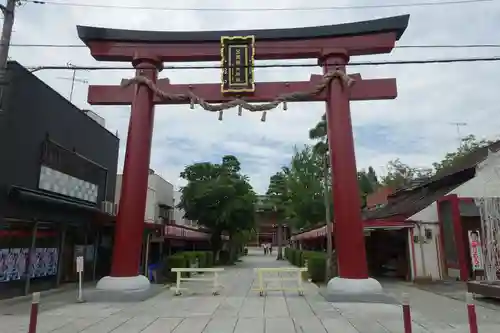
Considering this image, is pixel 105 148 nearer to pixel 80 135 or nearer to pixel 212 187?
pixel 80 135

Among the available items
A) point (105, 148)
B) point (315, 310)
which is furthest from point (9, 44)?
point (315, 310)

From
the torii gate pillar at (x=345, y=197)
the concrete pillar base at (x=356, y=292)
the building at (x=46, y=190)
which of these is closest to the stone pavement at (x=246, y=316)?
the concrete pillar base at (x=356, y=292)

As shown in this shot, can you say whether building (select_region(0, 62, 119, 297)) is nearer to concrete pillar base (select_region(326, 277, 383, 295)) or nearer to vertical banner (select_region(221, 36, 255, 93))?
vertical banner (select_region(221, 36, 255, 93))

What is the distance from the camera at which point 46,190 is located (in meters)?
14.3

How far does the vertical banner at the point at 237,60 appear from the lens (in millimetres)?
14125

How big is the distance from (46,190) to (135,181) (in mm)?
3493

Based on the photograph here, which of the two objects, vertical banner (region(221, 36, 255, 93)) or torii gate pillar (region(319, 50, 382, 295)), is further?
vertical banner (region(221, 36, 255, 93))

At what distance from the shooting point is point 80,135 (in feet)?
56.7

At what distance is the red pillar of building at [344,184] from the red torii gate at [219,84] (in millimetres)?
35

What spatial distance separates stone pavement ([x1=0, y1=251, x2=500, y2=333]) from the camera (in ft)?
27.9

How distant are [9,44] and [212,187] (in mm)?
21389

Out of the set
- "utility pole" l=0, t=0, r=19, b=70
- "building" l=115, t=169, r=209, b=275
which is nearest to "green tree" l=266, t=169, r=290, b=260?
"building" l=115, t=169, r=209, b=275

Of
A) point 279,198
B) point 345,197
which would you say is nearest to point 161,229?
point 345,197

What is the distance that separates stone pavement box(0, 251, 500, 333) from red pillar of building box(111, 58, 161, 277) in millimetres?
1569
